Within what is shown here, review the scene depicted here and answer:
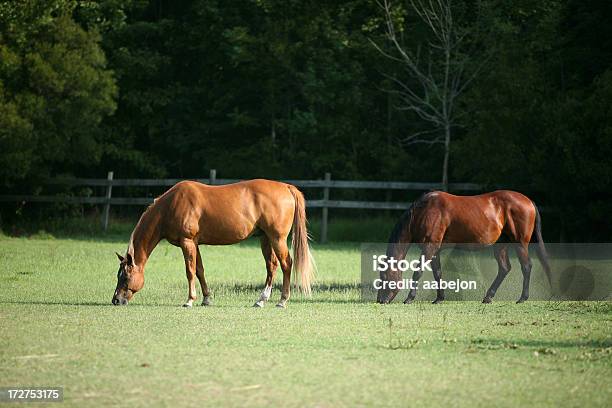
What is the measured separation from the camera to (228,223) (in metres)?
12.8

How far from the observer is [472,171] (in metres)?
27.4

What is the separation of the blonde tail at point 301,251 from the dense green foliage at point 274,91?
11.3 metres

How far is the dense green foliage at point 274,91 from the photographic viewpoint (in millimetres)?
24203

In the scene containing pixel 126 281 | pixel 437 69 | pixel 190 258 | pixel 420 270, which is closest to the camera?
pixel 126 281

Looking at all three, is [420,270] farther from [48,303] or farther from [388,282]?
[48,303]

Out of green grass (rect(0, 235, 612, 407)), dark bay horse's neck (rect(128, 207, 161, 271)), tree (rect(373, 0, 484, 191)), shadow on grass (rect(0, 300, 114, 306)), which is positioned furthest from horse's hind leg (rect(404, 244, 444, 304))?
tree (rect(373, 0, 484, 191))

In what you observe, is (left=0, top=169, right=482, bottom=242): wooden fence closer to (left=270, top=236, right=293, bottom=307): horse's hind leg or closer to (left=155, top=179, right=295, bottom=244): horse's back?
(left=155, top=179, right=295, bottom=244): horse's back

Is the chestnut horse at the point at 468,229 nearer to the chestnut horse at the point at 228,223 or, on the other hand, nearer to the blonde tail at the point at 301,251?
the blonde tail at the point at 301,251

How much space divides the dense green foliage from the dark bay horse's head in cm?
1079

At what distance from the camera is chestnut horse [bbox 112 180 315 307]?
41.5ft

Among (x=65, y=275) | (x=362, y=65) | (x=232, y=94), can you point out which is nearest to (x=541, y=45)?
(x=362, y=65)

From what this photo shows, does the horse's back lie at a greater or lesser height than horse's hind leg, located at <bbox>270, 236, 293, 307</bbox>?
greater

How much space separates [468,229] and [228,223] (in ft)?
10.6

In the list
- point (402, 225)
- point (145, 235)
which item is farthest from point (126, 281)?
point (402, 225)
